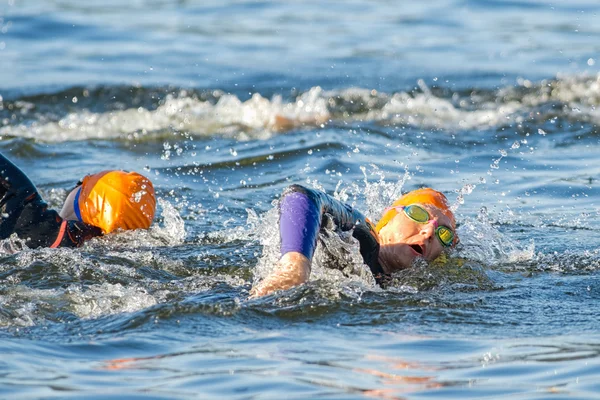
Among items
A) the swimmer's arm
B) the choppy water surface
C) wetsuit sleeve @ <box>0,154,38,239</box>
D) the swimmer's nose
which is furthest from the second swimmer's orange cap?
the swimmer's nose

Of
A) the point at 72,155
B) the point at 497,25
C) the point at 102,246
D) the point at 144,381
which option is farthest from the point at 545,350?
the point at 497,25

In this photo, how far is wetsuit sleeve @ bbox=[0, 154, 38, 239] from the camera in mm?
6129

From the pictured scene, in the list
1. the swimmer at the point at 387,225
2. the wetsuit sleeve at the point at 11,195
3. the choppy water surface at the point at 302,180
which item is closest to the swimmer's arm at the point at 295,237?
the swimmer at the point at 387,225

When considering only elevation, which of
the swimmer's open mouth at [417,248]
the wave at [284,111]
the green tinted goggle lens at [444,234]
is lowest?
the swimmer's open mouth at [417,248]

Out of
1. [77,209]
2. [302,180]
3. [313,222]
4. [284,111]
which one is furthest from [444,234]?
[284,111]

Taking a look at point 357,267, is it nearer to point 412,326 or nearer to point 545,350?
point 412,326

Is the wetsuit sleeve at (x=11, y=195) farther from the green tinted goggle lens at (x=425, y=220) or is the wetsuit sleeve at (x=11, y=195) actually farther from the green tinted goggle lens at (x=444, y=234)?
the green tinted goggle lens at (x=444, y=234)

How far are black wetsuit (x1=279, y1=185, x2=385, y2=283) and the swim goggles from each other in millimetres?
225

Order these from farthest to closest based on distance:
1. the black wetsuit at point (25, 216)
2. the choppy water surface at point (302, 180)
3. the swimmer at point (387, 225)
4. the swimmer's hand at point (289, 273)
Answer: the black wetsuit at point (25, 216) → the swimmer at point (387, 225) → the swimmer's hand at point (289, 273) → the choppy water surface at point (302, 180)

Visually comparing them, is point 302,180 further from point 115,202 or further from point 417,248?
point 417,248

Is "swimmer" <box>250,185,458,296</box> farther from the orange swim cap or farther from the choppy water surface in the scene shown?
the choppy water surface

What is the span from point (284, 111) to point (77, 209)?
6.00 m

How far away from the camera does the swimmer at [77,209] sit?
6145mm

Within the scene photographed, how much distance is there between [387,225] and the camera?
5812mm
